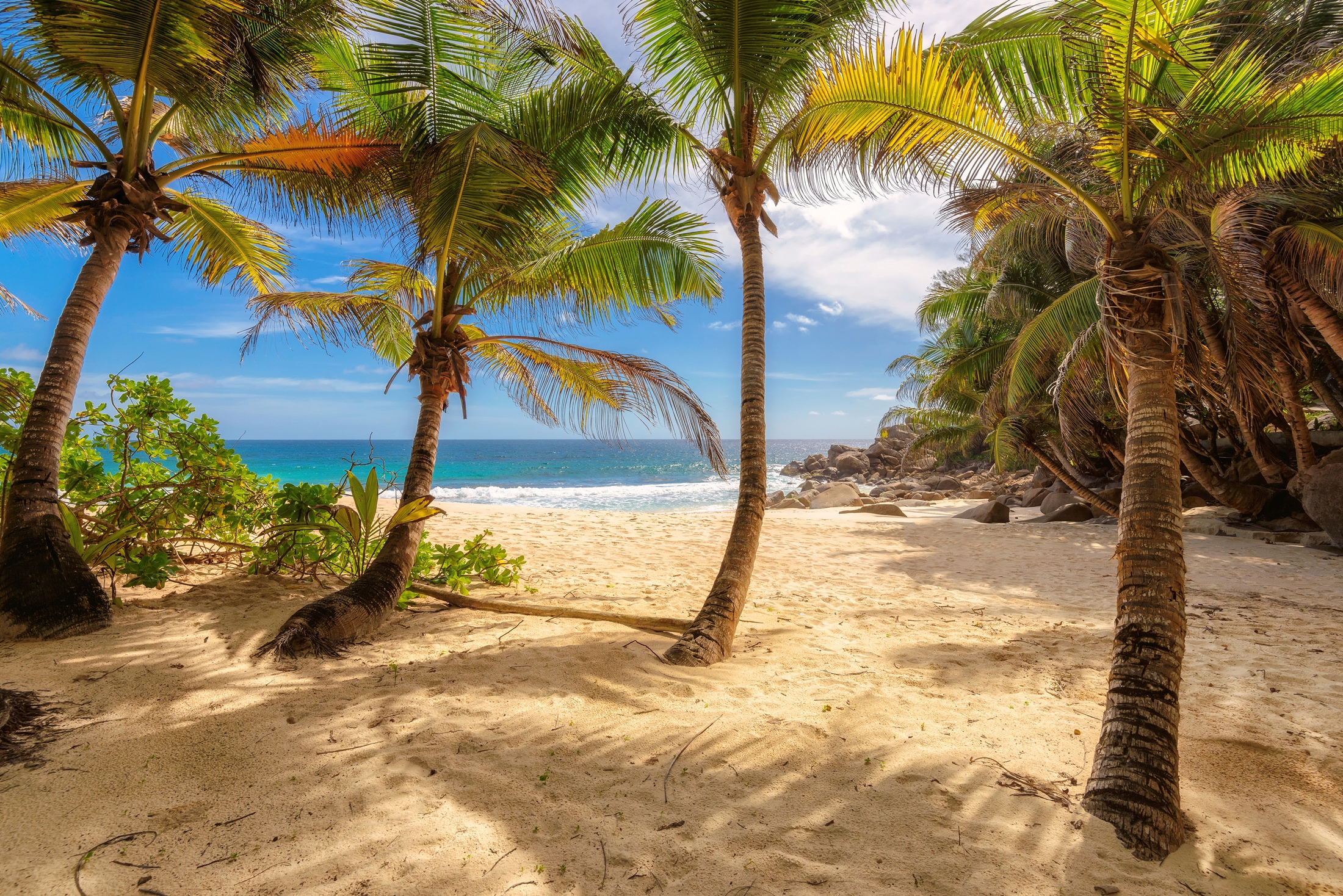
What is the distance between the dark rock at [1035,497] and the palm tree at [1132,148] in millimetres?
16795

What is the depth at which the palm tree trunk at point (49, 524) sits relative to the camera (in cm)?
367

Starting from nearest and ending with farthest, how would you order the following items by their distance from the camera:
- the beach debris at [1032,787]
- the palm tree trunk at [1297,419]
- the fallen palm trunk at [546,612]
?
the beach debris at [1032,787], the fallen palm trunk at [546,612], the palm tree trunk at [1297,419]

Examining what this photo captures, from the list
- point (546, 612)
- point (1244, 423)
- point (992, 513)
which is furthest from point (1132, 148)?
point (992, 513)

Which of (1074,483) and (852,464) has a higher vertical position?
(852,464)

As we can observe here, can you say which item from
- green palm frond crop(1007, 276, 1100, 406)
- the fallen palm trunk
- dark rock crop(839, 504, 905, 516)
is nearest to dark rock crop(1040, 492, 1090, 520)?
dark rock crop(839, 504, 905, 516)

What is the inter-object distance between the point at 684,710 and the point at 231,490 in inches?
189

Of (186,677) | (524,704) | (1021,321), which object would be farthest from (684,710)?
(1021,321)

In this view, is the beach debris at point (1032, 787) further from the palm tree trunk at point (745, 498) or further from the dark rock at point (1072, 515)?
the dark rock at point (1072, 515)

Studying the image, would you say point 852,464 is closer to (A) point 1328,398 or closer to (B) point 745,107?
(A) point 1328,398

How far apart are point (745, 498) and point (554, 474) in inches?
1639

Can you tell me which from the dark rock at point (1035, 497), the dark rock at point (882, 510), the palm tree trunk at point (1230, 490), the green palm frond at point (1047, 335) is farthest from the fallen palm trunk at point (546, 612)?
the dark rock at point (1035, 497)

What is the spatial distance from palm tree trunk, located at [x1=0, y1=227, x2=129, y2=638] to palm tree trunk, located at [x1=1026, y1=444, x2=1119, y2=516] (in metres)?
15.8

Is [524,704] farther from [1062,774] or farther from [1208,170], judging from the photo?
[1208,170]

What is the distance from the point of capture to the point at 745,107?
15.3 ft
